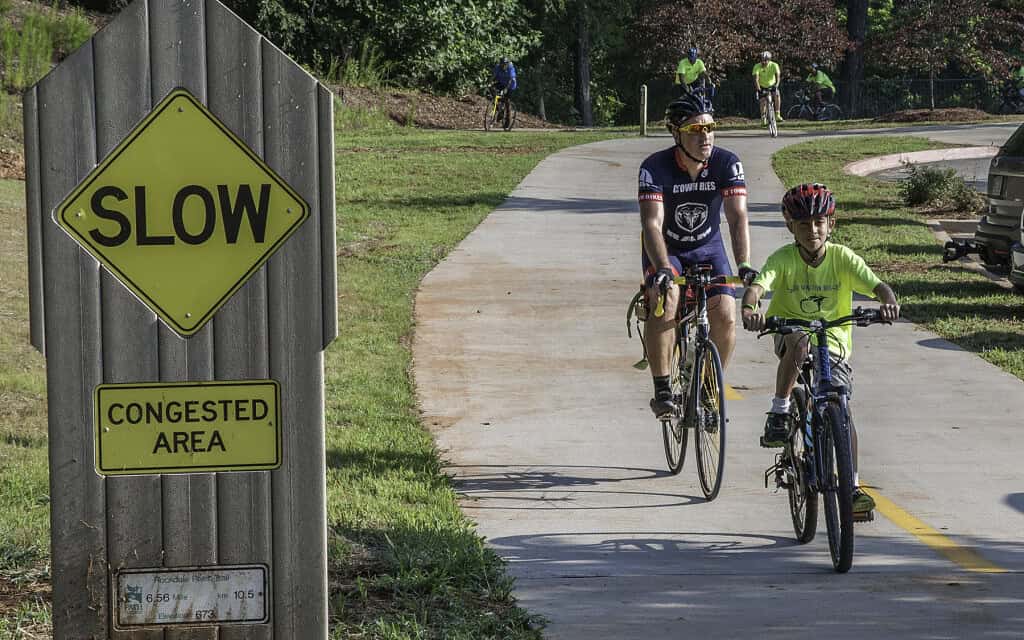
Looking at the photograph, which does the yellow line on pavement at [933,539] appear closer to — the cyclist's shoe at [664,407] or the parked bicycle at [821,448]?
the parked bicycle at [821,448]

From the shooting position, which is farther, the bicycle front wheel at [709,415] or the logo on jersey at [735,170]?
the logo on jersey at [735,170]

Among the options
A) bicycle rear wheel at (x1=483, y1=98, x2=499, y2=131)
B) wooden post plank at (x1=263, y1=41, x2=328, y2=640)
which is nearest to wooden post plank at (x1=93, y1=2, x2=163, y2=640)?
wooden post plank at (x1=263, y1=41, x2=328, y2=640)

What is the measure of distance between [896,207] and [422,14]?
19.8m

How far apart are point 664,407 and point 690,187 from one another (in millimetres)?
1124

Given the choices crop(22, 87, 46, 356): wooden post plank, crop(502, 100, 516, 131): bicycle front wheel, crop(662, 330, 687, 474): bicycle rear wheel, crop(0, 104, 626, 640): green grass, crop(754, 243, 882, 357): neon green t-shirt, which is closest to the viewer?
crop(22, 87, 46, 356): wooden post plank

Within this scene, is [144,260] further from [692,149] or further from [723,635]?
[692,149]

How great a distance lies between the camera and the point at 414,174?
75.6 ft

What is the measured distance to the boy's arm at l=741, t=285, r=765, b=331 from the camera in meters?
6.16

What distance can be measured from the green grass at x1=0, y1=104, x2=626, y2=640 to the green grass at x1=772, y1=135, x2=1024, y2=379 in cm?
433

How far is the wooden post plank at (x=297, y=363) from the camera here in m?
3.56

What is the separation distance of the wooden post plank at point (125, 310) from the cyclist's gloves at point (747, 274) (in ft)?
11.7

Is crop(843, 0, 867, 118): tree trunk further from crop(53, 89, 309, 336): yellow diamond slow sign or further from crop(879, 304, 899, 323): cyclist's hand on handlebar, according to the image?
crop(53, 89, 309, 336): yellow diamond slow sign

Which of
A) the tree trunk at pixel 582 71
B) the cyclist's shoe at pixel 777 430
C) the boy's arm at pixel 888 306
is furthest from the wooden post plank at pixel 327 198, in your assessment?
the tree trunk at pixel 582 71

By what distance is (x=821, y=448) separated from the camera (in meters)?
6.21
